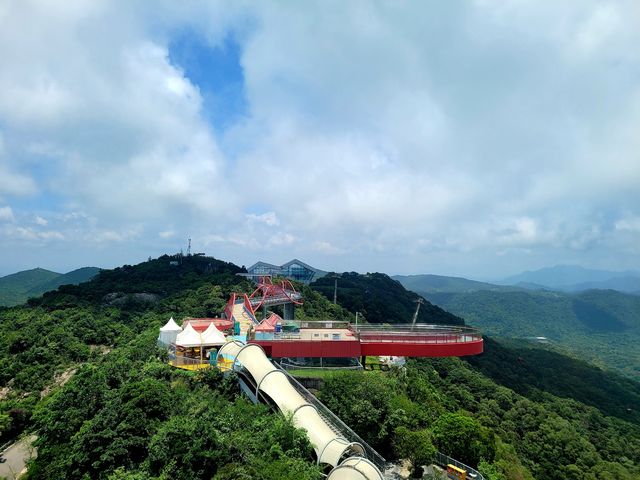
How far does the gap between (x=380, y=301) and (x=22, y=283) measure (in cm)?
16790

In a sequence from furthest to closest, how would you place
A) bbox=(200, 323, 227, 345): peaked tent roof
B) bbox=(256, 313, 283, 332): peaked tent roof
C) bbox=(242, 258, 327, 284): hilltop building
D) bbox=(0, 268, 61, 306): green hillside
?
bbox=(0, 268, 61, 306): green hillside, bbox=(242, 258, 327, 284): hilltop building, bbox=(256, 313, 283, 332): peaked tent roof, bbox=(200, 323, 227, 345): peaked tent roof

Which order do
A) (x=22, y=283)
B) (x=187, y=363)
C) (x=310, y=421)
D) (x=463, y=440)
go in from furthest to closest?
(x=22, y=283) → (x=187, y=363) → (x=463, y=440) → (x=310, y=421)

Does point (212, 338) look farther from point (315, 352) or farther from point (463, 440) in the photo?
point (463, 440)

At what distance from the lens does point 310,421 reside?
20984 mm

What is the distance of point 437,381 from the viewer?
53.4 m

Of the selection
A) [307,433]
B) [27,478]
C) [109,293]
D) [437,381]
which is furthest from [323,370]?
[109,293]

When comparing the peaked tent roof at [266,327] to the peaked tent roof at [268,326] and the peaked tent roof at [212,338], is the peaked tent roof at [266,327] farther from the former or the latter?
the peaked tent roof at [212,338]

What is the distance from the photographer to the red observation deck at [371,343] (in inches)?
1198

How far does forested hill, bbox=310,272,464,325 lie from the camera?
9775 cm

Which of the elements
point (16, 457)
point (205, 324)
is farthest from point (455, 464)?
point (16, 457)

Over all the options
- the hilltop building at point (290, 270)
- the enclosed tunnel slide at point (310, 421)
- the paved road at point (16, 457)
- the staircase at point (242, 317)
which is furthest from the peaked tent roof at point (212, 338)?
the hilltop building at point (290, 270)

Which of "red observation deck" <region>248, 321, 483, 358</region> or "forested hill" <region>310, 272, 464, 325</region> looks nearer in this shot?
"red observation deck" <region>248, 321, 483, 358</region>

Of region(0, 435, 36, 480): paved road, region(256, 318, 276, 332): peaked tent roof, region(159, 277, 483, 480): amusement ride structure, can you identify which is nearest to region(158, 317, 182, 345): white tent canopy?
region(159, 277, 483, 480): amusement ride structure

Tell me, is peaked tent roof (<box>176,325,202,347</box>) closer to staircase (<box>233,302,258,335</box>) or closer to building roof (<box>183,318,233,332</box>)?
building roof (<box>183,318,233,332</box>)
